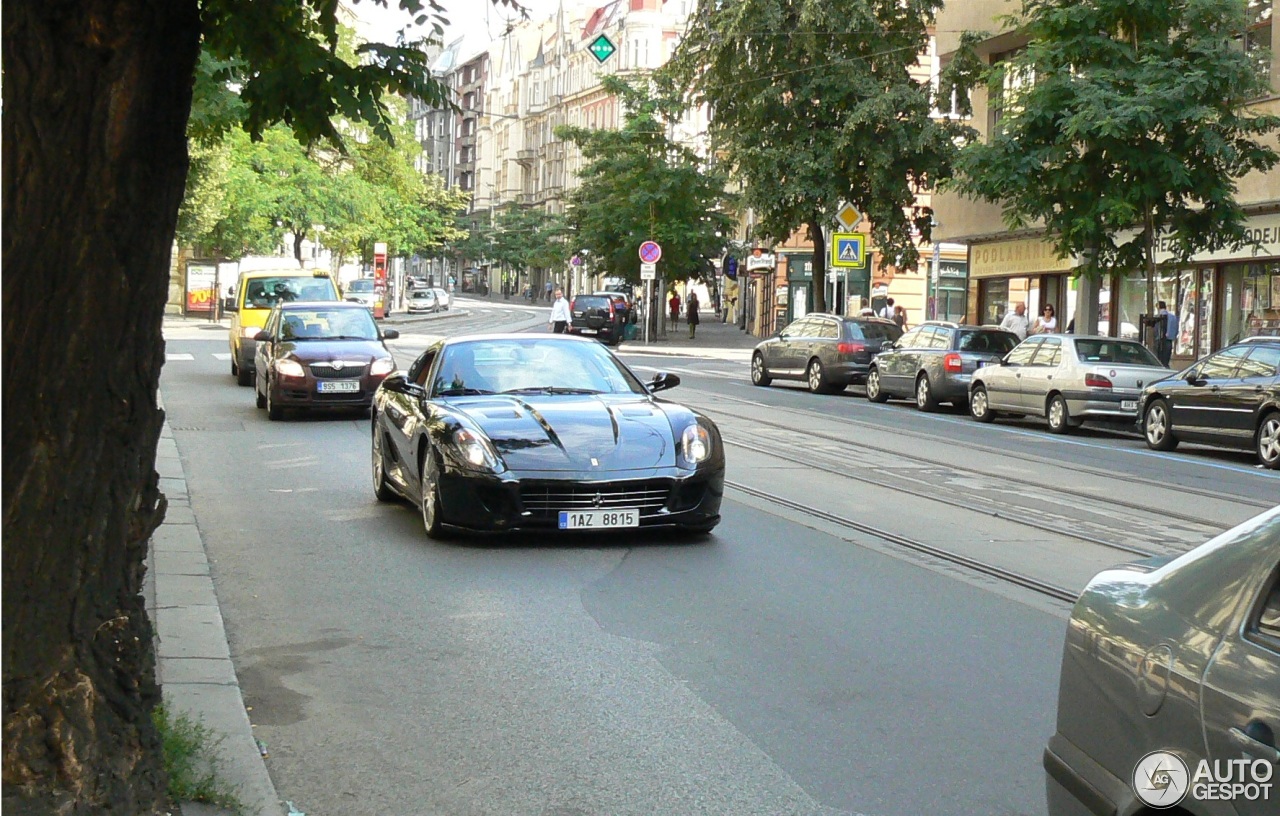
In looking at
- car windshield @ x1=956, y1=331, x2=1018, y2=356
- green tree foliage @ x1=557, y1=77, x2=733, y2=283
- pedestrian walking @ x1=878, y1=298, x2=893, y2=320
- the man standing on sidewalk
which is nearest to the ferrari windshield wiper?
car windshield @ x1=956, y1=331, x2=1018, y2=356

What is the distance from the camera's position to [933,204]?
4597cm

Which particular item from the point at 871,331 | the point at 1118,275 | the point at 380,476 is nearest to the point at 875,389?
the point at 871,331

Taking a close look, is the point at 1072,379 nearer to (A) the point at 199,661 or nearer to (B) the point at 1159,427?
(B) the point at 1159,427

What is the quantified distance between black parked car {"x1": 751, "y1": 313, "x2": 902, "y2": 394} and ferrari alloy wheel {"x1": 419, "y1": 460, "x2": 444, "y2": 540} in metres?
22.3

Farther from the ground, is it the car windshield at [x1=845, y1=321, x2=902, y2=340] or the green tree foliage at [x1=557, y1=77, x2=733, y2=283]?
the green tree foliage at [x1=557, y1=77, x2=733, y2=283]

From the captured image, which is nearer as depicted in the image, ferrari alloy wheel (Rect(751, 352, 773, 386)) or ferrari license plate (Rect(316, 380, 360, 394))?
ferrari license plate (Rect(316, 380, 360, 394))

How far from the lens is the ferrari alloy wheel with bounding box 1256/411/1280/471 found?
19656 mm

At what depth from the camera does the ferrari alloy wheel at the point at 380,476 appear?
1273 cm

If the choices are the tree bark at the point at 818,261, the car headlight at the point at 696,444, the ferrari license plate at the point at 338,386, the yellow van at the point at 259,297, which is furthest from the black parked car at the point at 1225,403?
the tree bark at the point at 818,261

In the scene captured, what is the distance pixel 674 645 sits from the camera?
25.2 ft

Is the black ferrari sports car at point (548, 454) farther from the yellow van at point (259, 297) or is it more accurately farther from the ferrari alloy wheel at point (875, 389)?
the ferrari alloy wheel at point (875, 389)

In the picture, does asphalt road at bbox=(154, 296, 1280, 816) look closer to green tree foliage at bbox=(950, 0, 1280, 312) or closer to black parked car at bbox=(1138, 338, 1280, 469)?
black parked car at bbox=(1138, 338, 1280, 469)

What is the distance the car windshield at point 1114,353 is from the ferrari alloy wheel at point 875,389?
637cm

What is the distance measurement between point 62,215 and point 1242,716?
122 inches
